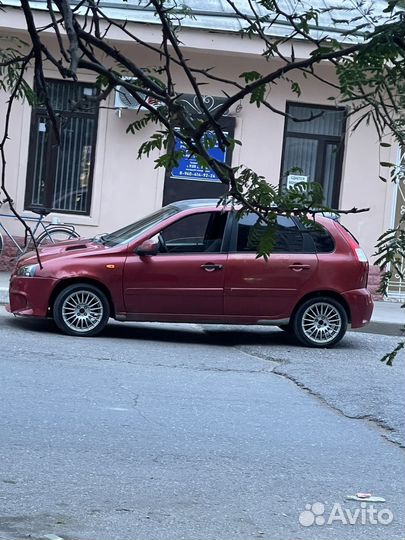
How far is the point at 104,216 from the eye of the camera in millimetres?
17578

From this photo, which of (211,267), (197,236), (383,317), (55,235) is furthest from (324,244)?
(55,235)

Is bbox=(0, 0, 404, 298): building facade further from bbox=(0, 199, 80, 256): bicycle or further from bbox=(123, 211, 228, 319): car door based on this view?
bbox=(123, 211, 228, 319): car door

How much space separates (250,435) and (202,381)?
6.38 ft

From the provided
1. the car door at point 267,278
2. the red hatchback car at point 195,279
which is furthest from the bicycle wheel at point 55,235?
the car door at point 267,278

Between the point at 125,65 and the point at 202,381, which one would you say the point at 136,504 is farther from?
the point at 202,381

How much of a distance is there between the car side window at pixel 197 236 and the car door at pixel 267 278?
207 mm

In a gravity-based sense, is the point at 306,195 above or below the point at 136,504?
above

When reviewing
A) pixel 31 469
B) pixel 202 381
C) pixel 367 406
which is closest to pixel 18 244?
pixel 202 381

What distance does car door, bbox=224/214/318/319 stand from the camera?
1184cm

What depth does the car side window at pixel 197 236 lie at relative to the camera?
11.9 meters

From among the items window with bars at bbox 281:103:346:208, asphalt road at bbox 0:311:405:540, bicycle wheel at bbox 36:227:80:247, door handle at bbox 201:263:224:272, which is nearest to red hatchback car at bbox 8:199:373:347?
door handle at bbox 201:263:224:272

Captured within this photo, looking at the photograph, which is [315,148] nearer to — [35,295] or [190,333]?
[190,333]

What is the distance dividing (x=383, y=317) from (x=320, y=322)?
3.46 m

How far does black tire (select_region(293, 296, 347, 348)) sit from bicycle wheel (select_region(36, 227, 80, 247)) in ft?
16.8
